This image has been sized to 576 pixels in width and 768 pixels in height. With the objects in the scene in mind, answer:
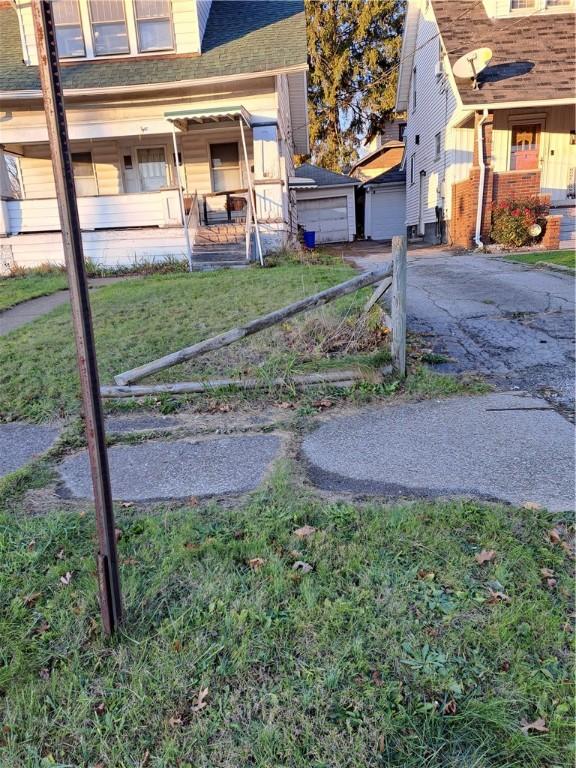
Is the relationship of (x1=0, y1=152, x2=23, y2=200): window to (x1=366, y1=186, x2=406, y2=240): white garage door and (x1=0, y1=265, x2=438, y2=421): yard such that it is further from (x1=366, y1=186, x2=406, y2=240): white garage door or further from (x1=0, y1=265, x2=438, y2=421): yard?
(x1=366, y1=186, x2=406, y2=240): white garage door

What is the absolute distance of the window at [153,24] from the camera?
13.2 meters

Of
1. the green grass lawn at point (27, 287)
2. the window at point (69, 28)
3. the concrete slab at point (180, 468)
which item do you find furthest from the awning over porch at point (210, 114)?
the concrete slab at point (180, 468)

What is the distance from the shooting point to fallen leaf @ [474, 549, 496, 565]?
2.26 metres

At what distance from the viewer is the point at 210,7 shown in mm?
15086

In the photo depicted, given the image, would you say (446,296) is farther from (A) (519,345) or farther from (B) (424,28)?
(B) (424,28)

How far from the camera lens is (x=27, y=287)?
10.9m

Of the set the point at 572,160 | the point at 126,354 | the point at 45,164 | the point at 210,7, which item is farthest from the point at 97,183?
the point at 572,160

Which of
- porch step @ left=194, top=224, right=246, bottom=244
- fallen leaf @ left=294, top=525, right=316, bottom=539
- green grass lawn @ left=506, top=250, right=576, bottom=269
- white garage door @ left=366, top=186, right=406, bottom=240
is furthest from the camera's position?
white garage door @ left=366, top=186, right=406, bottom=240

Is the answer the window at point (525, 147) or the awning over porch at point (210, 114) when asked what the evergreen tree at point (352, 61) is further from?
the awning over porch at point (210, 114)

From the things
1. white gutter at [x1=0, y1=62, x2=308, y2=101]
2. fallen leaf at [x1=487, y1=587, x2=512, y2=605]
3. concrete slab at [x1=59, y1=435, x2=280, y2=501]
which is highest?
white gutter at [x1=0, y1=62, x2=308, y2=101]

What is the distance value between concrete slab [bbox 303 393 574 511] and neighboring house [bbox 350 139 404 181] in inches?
1119

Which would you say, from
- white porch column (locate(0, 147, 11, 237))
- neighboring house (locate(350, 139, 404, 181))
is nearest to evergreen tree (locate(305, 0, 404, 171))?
neighboring house (locate(350, 139, 404, 181))

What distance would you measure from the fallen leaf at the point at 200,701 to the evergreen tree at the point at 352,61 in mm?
37602

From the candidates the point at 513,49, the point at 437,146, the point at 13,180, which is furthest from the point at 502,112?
the point at 13,180
